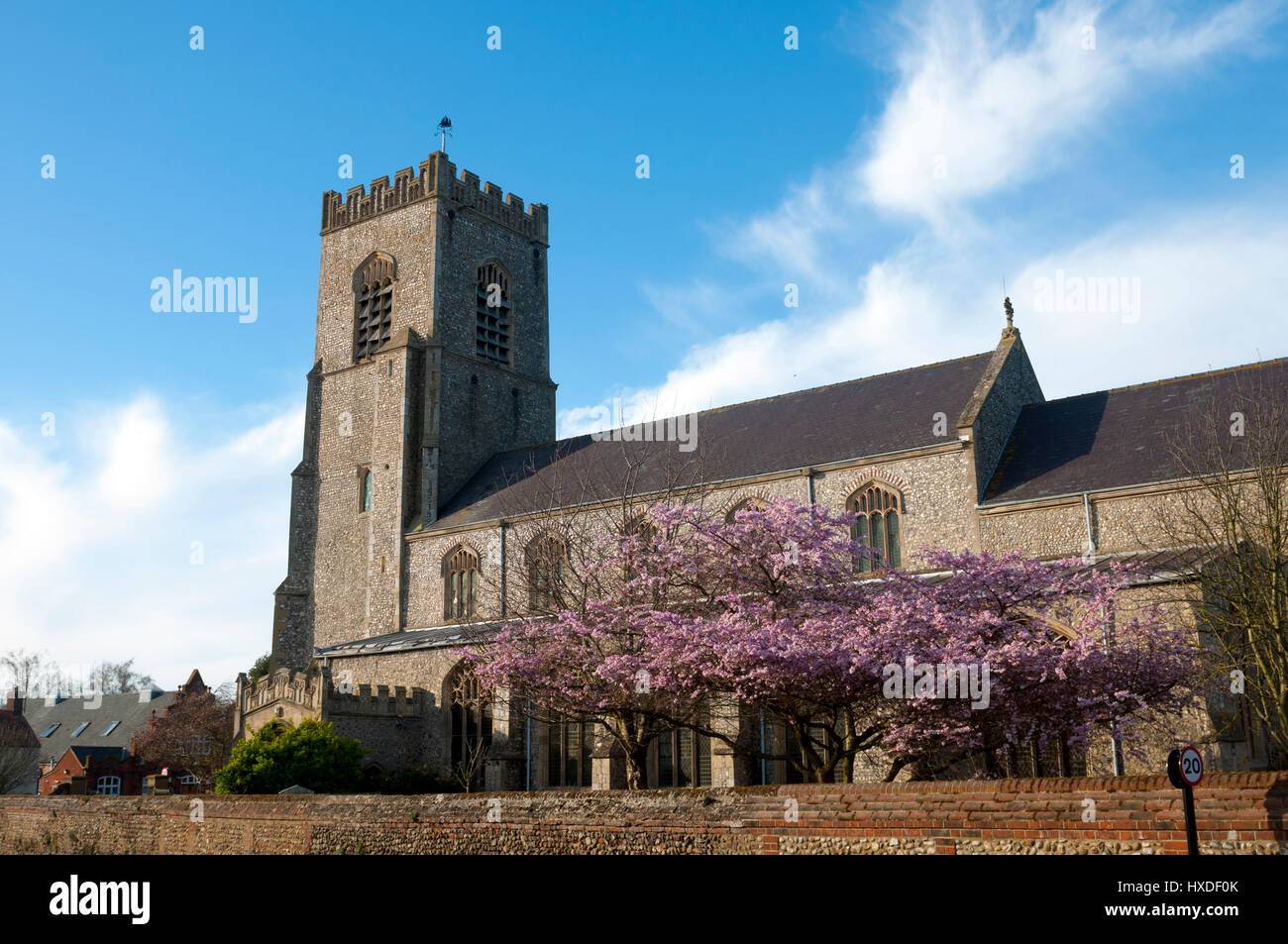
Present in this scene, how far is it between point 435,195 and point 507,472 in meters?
11.7

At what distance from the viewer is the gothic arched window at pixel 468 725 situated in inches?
1196

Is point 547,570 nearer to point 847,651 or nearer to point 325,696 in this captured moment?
point 847,651

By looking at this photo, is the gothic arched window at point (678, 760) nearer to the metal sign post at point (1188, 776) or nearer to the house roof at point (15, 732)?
the metal sign post at point (1188, 776)

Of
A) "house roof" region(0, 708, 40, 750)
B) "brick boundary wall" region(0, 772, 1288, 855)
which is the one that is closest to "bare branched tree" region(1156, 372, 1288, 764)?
"brick boundary wall" region(0, 772, 1288, 855)

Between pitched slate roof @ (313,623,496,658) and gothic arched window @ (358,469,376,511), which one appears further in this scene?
gothic arched window @ (358,469,376,511)

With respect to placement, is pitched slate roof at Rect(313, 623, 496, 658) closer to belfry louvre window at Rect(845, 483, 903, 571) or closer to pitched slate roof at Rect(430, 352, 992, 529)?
pitched slate roof at Rect(430, 352, 992, 529)

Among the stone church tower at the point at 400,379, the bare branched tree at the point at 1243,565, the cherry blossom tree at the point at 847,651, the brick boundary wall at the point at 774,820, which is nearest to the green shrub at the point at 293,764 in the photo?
the brick boundary wall at the point at 774,820

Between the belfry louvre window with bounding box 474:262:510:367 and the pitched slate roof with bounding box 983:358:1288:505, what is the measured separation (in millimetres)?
21815

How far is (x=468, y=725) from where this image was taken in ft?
104

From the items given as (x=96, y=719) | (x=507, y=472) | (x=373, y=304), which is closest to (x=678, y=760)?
(x=507, y=472)

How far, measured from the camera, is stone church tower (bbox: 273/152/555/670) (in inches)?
1551
